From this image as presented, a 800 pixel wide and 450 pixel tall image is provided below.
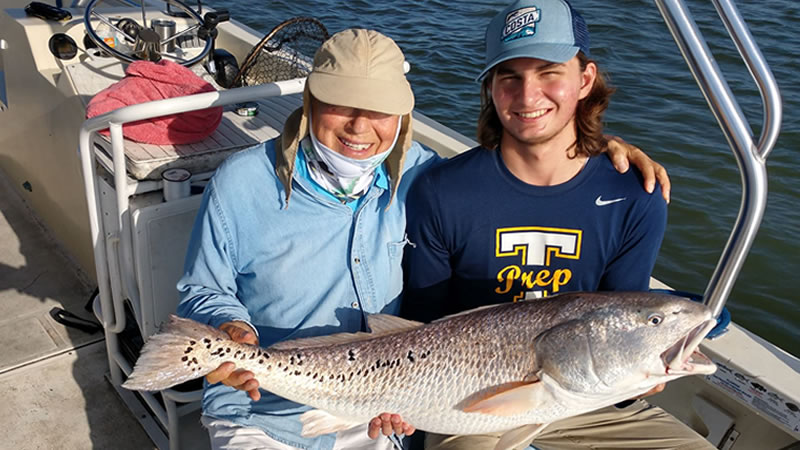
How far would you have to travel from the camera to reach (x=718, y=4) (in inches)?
86.2

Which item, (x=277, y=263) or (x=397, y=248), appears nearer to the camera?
(x=277, y=263)

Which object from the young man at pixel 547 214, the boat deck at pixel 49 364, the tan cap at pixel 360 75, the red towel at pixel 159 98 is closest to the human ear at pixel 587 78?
the young man at pixel 547 214

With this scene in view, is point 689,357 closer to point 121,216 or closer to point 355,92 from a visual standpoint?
point 355,92

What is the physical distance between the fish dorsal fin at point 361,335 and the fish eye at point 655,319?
31.2 inches

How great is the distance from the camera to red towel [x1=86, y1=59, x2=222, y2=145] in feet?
10.8

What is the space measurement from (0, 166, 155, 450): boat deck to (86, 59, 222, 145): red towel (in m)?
1.58

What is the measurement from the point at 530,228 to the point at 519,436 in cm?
83

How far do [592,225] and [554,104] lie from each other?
52 cm

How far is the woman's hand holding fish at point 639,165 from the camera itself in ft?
9.30

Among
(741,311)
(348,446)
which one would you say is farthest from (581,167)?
(741,311)

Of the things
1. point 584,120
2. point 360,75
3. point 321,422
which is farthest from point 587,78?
point 321,422

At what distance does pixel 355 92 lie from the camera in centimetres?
253

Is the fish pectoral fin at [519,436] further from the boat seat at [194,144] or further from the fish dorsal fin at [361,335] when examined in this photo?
the boat seat at [194,144]

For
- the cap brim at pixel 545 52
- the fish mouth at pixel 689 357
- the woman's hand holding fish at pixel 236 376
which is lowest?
the woman's hand holding fish at pixel 236 376
